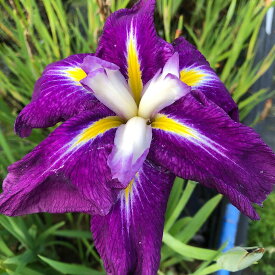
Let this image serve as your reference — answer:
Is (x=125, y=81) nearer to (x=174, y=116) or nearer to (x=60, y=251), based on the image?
(x=174, y=116)

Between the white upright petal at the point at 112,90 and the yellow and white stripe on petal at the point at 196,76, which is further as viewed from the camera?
the yellow and white stripe on petal at the point at 196,76

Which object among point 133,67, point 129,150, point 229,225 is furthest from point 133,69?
point 229,225

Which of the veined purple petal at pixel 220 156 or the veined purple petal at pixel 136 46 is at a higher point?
the veined purple petal at pixel 136 46

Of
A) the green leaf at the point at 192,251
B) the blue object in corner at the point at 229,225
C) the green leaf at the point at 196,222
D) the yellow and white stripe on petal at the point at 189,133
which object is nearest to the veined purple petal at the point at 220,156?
the yellow and white stripe on petal at the point at 189,133

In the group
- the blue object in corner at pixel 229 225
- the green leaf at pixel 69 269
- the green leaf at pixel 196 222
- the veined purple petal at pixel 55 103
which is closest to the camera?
the veined purple petal at pixel 55 103

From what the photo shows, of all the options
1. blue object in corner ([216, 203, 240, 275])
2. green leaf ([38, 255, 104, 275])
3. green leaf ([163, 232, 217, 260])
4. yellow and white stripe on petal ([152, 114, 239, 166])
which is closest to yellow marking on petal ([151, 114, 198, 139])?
yellow and white stripe on petal ([152, 114, 239, 166])

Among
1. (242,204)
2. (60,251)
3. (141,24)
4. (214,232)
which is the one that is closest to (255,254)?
(242,204)

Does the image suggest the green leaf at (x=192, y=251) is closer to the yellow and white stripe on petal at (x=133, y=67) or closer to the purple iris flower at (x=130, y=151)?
the purple iris flower at (x=130, y=151)
